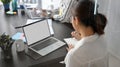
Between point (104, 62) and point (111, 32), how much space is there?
119 centimetres

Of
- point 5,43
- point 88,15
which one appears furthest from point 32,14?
point 88,15

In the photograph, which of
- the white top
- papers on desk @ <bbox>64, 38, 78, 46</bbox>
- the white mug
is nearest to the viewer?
the white top

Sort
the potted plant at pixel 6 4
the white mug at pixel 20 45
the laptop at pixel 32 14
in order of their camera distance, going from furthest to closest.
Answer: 1. the potted plant at pixel 6 4
2. the laptop at pixel 32 14
3. the white mug at pixel 20 45

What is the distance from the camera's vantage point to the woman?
120 centimetres

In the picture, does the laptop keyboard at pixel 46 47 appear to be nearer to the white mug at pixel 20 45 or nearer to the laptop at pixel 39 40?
the laptop at pixel 39 40

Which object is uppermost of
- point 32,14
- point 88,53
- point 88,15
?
point 88,15

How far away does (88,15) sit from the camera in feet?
3.96

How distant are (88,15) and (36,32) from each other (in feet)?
1.88

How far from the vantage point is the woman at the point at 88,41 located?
120cm

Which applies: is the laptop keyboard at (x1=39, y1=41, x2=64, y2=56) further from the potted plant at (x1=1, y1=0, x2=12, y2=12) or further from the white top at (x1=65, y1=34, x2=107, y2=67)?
the potted plant at (x1=1, y1=0, x2=12, y2=12)

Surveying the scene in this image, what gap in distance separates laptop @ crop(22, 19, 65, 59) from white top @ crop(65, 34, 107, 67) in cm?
38

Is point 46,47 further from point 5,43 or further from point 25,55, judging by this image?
point 5,43

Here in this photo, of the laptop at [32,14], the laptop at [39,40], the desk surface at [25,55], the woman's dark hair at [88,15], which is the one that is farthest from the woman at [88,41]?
the laptop at [32,14]

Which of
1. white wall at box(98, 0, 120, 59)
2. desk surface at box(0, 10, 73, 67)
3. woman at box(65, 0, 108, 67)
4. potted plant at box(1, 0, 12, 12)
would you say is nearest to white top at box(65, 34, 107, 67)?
woman at box(65, 0, 108, 67)
